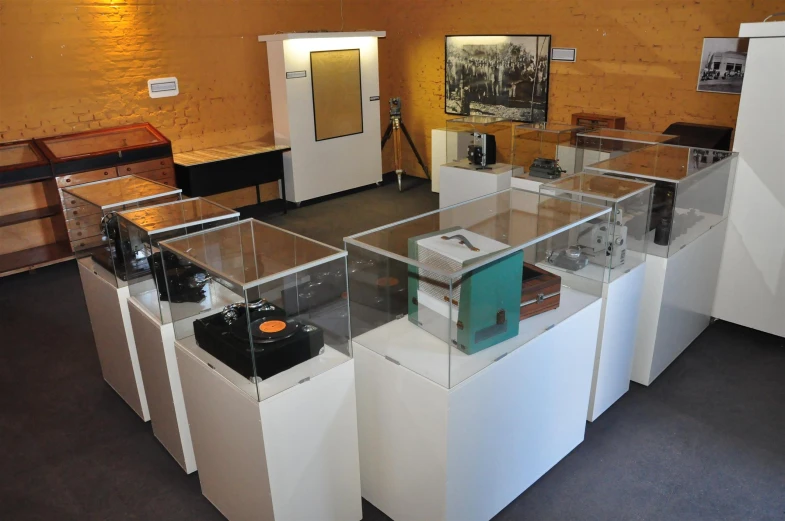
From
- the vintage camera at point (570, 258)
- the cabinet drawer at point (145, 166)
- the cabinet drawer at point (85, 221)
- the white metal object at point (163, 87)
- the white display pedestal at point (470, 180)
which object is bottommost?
the white display pedestal at point (470, 180)

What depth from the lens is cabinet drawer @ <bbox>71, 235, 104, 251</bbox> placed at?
11.7 feet

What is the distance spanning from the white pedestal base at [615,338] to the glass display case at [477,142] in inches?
124

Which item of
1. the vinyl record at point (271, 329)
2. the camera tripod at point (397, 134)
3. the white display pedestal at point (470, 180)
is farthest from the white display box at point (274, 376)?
the camera tripod at point (397, 134)

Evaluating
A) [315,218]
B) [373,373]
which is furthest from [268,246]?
[315,218]

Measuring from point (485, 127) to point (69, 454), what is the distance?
549cm

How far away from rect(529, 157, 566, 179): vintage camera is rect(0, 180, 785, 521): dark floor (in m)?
2.09

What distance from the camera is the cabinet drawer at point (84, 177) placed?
603 cm

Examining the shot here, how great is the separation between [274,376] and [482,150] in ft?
14.9

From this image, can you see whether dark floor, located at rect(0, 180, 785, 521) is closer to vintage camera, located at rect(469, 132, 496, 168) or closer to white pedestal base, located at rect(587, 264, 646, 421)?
white pedestal base, located at rect(587, 264, 646, 421)

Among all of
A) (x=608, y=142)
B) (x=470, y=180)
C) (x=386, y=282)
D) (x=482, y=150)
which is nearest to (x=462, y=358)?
(x=386, y=282)

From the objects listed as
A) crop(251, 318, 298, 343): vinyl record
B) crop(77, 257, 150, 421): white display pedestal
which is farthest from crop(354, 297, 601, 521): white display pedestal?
crop(77, 257, 150, 421): white display pedestal

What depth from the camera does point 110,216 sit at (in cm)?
337

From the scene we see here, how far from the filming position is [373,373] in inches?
106

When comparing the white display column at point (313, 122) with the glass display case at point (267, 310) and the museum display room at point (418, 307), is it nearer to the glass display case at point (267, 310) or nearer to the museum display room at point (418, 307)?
the museum display room at point (418, 307)
